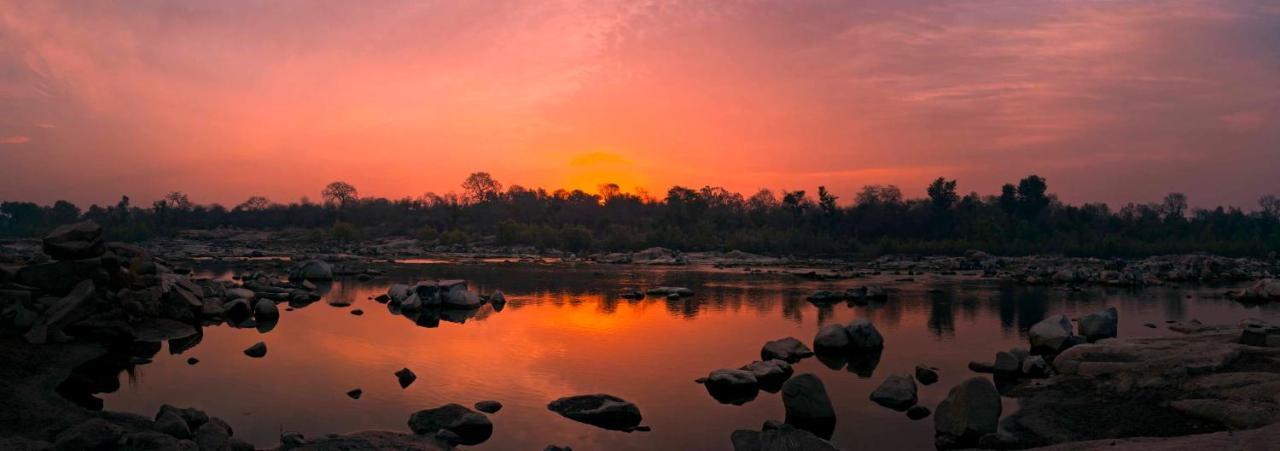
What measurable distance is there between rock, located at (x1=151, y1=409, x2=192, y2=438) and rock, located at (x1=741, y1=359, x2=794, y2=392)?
438 inches

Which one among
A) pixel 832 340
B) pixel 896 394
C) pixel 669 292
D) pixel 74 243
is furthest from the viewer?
pixel 669 292

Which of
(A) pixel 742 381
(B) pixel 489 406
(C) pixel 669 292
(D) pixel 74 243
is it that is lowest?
(B) pixel 489 406

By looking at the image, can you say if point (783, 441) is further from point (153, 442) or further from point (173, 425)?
point (173, 425)

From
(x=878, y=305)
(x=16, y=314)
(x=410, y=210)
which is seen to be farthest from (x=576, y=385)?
(x=410, y=210)

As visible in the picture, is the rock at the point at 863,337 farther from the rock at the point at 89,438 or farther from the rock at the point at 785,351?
the rock at the point at 89,438

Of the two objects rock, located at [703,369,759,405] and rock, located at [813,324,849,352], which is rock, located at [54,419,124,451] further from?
rock, located at [813,324,849,352]

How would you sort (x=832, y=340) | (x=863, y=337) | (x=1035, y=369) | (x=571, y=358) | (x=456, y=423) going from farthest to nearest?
(x=863, y=337)
(x=832, y=340)
(x=571, y=358)
(x=1035, y=369)
(x=456, y=423)

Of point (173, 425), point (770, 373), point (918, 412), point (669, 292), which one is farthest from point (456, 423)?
point (669, 292)

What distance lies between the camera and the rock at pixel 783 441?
10.7 meters

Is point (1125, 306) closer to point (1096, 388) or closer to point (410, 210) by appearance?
point (1096, 388)

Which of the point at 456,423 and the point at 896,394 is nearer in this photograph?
the point at 456,423

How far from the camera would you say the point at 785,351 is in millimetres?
20969

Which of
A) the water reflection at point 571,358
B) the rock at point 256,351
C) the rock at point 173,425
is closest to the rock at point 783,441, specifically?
the water reflection at point 571,358

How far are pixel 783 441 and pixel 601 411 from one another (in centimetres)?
427
